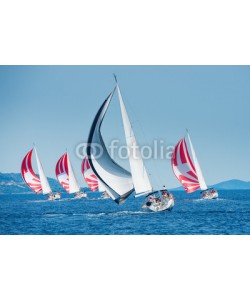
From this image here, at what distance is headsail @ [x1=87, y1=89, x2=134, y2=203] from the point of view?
13258 mm

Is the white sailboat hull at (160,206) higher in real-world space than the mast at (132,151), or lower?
lower

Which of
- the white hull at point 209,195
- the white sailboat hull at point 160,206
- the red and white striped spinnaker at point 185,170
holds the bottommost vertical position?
the white hull at point 209,195

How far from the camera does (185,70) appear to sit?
12.5m

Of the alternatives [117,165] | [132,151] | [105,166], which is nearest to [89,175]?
[105,166]

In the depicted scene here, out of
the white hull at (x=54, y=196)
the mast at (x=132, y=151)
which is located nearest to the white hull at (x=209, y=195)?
the white hull at (x=54, y=196)

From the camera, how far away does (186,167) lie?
17312 millimetres

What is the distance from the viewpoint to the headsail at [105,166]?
43.5ft

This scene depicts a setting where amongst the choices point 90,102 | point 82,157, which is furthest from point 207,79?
point 82,157

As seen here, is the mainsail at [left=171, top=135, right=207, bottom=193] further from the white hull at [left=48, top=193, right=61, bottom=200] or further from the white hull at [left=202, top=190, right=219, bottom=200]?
the white hull at [left=48, top=193, right=61, bottom=200]

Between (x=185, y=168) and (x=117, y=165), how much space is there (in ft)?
13.9

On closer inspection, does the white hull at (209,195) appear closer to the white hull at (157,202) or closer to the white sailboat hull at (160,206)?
the white sailboat hull at (160,206)

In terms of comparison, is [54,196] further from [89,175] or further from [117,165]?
[117,165]

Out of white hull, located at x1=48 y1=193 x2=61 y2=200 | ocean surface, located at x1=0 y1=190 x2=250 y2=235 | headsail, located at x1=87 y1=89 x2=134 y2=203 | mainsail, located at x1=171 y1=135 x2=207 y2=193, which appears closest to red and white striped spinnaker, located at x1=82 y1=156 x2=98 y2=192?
headsail, located at x1=87 y1=89 x2=134 y2=203

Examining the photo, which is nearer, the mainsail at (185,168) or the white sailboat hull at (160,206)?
the mainsail at (185,168)
